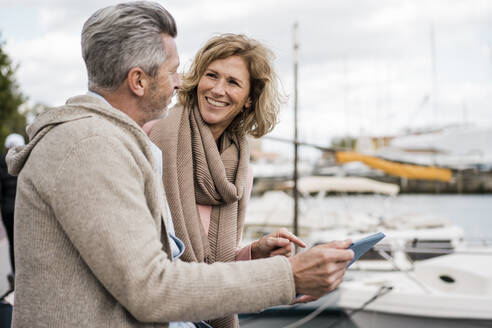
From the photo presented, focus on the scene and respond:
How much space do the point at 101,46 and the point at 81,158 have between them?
39 cm

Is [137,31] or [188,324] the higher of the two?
[137,31]

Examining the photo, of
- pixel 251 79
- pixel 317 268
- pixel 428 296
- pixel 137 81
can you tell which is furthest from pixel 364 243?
pixel 428 296

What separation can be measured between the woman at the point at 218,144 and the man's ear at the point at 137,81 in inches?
24.3

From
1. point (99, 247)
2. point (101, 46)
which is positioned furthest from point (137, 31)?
point (99, 247)

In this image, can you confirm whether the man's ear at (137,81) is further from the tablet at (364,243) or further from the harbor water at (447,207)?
the harbor water at (447,207)

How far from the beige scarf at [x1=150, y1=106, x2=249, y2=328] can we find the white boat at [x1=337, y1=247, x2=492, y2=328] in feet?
14.6

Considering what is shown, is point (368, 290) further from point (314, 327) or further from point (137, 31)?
point (137, 31)

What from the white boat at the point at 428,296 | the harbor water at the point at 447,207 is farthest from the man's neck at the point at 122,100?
the harbor water at the point at 447,207

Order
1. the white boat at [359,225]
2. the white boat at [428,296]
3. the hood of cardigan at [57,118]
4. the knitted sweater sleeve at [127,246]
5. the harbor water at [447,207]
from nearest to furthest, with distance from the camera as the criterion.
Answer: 1. the knitted sweater sleeve at [127,246]
2. the hood of cardigan at [57,118]
3. the white boat at [428,296]
4. the white boat at [359,225]
5. the harbor water at [447,207]

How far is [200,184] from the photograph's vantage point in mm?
2047

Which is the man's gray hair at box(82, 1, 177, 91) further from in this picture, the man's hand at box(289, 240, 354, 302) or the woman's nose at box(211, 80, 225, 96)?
the woman's nose at box(211, 80, 225, 96)

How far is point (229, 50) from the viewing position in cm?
233

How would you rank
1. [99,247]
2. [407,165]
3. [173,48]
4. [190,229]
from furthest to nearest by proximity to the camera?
[407,165], [190,229], [173,48], [99,247]

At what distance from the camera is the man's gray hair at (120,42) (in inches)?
51.7
